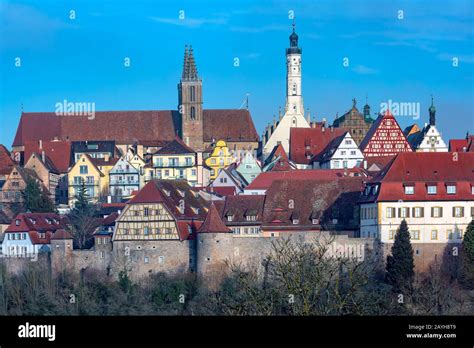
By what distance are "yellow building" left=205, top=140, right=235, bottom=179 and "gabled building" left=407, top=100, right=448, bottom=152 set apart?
33.9ft

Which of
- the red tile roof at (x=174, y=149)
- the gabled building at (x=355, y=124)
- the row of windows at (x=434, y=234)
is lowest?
the row of windows at (x=434, y=234)

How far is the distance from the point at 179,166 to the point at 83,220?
17012 millimetres

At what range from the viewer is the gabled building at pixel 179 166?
71.2 meters

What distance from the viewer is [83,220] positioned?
181ft

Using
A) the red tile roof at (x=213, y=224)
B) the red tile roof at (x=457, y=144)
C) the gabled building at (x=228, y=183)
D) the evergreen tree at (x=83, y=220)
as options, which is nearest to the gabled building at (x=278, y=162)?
the gabled building at (x=228, y=183)

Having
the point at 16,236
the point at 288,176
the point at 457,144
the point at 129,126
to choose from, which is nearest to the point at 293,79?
the point at 129,126

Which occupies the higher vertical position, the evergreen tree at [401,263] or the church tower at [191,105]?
the church tower at [191,105]

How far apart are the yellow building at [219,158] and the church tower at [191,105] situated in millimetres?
3990

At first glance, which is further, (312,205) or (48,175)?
(48,175)

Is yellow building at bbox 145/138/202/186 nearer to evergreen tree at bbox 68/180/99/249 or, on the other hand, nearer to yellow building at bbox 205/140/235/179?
yellow building at bbox 205/140/235/179

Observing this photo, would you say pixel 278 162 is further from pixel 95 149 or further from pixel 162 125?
pixel 162 125

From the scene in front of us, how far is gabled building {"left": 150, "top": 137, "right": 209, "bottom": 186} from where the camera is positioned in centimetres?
7119

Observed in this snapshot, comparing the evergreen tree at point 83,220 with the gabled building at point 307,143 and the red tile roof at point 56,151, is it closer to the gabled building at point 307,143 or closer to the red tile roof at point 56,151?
the red tile roof at point 56,151

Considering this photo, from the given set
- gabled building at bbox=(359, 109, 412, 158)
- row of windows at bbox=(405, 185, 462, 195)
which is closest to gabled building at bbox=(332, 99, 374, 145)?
gabled building at bbox=(359, 109, 412, 158)
